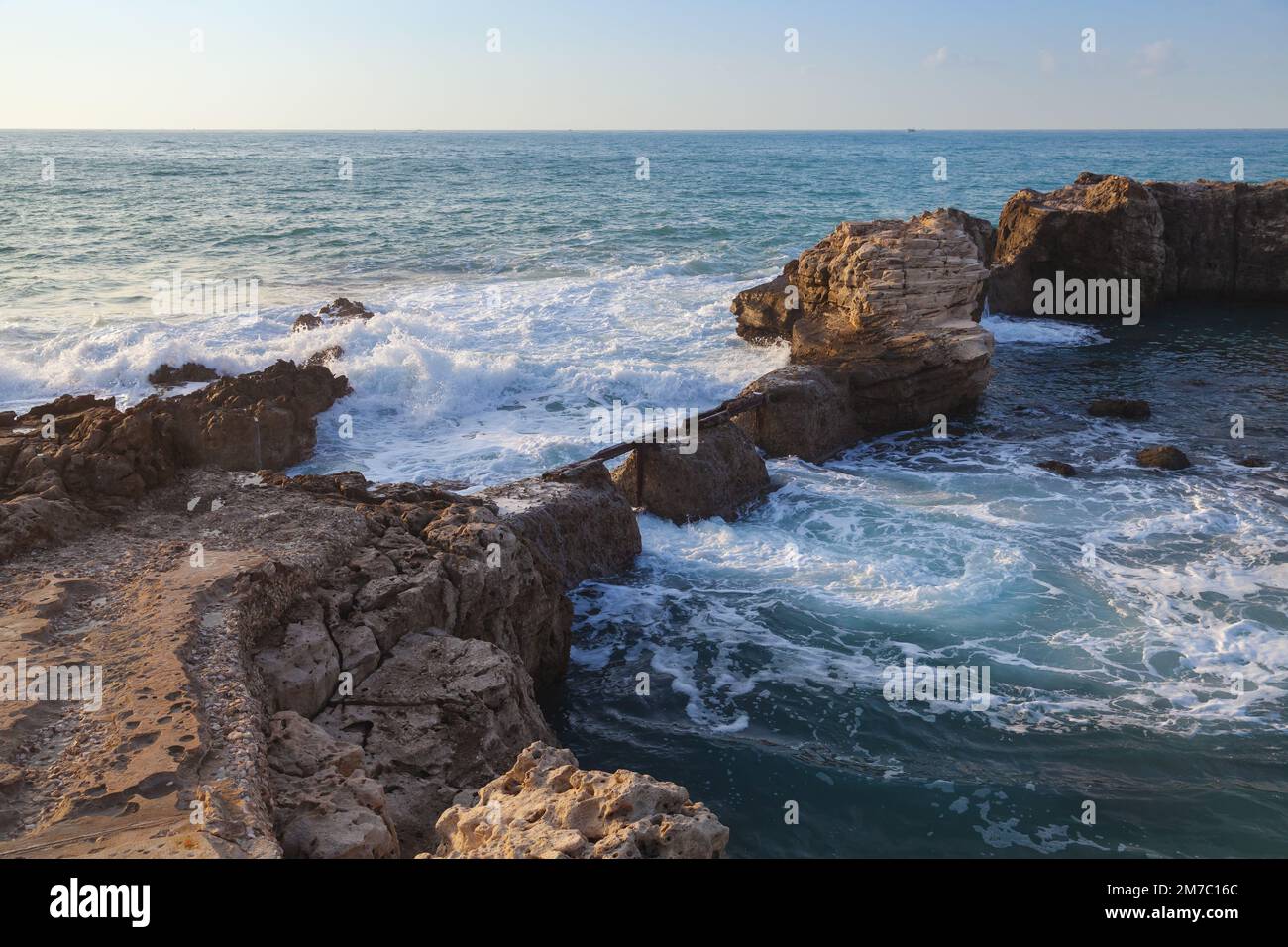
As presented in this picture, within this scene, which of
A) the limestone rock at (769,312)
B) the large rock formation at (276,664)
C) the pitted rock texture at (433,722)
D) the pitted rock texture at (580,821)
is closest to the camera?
the pitted rock texture at (580,821)

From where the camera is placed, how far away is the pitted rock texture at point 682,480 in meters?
10.6

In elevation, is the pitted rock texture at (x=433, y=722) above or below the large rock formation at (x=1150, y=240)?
below

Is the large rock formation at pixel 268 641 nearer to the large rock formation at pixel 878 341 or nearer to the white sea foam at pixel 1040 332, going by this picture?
the large rock formation at pixel 878 341

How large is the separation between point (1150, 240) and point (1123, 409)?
8.88 m

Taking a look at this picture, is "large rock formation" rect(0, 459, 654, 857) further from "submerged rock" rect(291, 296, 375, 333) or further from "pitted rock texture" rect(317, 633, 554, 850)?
"submerged rock" rect(291, 296, 375, 333)

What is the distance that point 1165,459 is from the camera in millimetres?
12633

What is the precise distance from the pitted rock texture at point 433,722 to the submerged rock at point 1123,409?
38.8 feet

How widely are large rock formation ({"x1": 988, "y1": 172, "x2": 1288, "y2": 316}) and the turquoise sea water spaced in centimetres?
125

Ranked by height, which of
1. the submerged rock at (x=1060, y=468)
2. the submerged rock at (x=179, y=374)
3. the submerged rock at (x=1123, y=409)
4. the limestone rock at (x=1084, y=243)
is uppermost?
the limestone rock at (x=1084, y=243)

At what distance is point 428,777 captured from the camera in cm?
552

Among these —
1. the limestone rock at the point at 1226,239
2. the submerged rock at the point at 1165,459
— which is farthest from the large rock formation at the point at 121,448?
the limestone rock at the point at 1226,239

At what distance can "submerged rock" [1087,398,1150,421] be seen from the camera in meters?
14.9

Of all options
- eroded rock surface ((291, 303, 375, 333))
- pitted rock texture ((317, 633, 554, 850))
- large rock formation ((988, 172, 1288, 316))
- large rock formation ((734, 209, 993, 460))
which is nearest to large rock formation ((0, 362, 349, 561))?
pitted rock texture ((317, 633, 554, 850))
